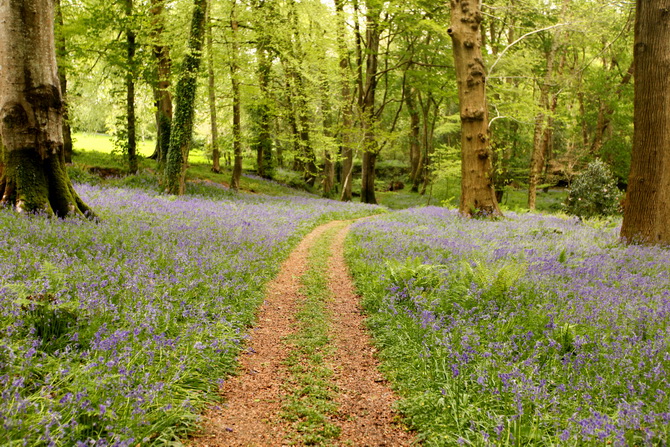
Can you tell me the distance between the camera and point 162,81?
21.1m

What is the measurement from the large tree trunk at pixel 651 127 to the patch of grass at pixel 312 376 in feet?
26.5

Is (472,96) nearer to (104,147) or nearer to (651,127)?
(651,127)

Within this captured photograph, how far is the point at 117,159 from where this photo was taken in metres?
21.0

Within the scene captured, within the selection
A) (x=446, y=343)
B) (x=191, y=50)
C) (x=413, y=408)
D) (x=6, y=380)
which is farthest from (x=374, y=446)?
(x=191, y=50)

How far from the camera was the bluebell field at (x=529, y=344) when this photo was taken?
9.88 ft

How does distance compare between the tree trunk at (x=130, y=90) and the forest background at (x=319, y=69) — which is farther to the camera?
the tree trunk at (x=130, y=90)

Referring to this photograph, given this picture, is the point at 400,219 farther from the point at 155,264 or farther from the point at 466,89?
the point at 155,264

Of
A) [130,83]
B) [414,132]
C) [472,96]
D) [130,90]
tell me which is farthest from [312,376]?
[414,132]

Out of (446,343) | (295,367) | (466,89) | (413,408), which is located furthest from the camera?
(466,89)

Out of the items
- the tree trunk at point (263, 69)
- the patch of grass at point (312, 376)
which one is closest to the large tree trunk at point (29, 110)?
the patch of grass at point (312, 376)

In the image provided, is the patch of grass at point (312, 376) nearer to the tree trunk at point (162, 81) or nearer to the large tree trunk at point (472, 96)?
the large tree trunk at point (472, 96)

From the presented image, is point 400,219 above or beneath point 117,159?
beneath

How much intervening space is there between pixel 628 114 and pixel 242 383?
125ft

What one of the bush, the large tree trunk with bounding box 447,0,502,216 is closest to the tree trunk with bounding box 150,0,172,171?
the large tree trunk with bounding box 447,0,502,216
